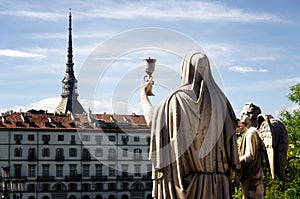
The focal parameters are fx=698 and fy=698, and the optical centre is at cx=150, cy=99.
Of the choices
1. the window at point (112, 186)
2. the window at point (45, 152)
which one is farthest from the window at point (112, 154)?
the window at point (45, 152)

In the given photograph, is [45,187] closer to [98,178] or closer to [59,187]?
[59,187]

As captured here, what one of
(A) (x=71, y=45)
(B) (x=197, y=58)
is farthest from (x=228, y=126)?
(A) (x=71, y=45)

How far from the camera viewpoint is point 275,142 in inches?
384

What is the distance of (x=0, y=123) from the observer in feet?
310

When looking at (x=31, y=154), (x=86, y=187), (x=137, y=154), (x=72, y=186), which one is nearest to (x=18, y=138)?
(x=31, y=154)

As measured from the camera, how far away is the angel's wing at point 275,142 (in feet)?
32.0

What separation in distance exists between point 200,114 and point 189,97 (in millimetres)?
248

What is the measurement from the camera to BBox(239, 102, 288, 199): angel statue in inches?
379

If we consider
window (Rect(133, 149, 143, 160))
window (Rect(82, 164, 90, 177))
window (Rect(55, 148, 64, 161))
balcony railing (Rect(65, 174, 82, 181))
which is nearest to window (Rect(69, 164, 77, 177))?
balcony railing (Rect(65, 174, 82, 181))

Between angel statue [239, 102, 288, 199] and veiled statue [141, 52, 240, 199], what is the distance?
36.9 inches

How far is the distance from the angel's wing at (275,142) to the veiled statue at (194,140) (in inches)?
45.8

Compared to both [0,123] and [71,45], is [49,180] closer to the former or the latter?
[0,123]

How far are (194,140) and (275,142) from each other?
1.75 metres

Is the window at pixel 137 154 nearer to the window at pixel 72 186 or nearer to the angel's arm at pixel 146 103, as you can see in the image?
the window at pixel 72 186
